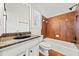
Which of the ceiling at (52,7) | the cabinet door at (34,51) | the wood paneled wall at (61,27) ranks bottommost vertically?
the cabinet door at (34,51)

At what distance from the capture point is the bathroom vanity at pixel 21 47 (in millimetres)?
1200

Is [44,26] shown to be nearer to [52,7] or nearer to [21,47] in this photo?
[52,7]

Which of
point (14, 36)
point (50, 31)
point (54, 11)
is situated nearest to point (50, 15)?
point (54, 11)

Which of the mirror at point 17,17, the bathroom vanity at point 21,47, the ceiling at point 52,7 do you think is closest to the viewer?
the bathroom vanity at point 21,47

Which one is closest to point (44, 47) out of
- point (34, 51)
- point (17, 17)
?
point (34, 51)

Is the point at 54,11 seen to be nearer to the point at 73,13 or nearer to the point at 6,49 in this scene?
the point at 73,13

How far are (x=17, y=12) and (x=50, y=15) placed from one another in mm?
441

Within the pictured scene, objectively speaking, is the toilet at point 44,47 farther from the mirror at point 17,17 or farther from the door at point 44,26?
the mirror at point 17,17

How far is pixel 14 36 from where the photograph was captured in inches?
55.2

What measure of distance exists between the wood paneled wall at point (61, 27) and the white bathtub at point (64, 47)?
0.05 meters

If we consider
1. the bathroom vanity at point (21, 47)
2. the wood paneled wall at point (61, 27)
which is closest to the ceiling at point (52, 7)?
the wood paneled wall at point (61, 27)

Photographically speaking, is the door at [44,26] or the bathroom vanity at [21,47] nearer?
the bathroom vanity at [21,47]

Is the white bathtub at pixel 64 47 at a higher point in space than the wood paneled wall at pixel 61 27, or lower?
lower

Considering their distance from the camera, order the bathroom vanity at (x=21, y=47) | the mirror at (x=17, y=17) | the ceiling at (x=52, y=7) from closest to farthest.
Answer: the bathroom vanity at (x=21, y=47) < the mirror at (x=17, y=17) < the ceiling at (x=52, y=7)
